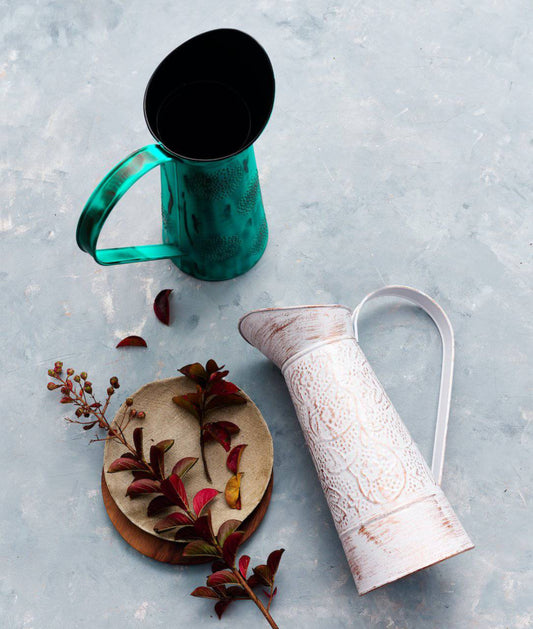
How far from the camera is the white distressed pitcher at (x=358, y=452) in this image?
0.57 meters

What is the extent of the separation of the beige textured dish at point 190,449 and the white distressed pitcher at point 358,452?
0.07 metres

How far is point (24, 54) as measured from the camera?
832mm

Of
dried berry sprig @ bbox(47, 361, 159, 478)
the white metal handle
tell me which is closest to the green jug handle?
dried berry sprig @ bbox(47, 361, 159, 478)

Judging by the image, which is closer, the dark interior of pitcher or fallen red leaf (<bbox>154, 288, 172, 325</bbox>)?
the dark interior of pitcher

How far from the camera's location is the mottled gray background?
2.20ft

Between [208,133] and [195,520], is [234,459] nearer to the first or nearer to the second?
[195,520]

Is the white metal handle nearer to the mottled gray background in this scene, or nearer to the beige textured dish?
the mottled gray background

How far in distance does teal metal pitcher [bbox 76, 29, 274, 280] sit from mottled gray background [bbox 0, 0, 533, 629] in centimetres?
10

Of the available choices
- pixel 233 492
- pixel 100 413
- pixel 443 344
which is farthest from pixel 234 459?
pixel 443 344

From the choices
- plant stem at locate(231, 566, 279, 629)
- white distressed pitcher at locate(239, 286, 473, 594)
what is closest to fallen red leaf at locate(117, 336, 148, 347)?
white distressed pitcher at locate(239, 286, 473, 594)

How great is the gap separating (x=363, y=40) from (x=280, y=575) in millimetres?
601

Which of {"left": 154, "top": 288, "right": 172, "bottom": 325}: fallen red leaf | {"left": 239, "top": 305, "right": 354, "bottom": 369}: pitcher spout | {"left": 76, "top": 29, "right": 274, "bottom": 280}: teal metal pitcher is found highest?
{"left": 76, "top": 29, "right": 274, "bottom": 280}: teal metal pitcher

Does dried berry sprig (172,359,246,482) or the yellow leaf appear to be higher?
dried berry sprig (172,359,246,482)

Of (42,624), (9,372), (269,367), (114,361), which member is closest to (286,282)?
(269,367)
